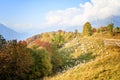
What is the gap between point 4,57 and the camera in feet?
202

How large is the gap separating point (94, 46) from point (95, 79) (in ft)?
246

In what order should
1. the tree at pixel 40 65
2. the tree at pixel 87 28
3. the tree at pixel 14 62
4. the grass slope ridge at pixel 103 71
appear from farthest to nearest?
the tree at pixel 87 28
the tree at pixel 40 65
the tree at pixel 14 62
the grass slope ridge at pixel 103 71

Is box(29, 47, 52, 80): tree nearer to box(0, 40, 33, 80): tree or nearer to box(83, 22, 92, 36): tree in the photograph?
box(0, 40, 33, 80): tree

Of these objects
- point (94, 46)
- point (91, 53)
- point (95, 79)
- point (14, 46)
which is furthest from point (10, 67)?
point (94, 46)

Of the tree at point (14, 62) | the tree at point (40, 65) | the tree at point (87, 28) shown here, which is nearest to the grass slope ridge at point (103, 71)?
the tree at point (14, 62)

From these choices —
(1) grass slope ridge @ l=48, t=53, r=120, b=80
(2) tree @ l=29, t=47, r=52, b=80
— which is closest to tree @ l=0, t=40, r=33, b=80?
(2) tree @ l=29, t=47, r=52, b=80

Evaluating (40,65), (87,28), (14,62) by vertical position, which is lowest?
Result: (40,65)

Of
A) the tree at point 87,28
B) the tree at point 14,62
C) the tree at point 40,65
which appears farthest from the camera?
the tree at point 87,28

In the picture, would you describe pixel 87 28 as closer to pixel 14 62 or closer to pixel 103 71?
pixel 14 62

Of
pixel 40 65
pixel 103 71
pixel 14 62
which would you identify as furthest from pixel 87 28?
pixel 103 71

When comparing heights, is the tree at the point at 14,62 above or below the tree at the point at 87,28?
below

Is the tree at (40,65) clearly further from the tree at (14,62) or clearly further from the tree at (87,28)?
the tree at (87,28)

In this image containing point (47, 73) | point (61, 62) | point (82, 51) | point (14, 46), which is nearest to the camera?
point (14, 46)

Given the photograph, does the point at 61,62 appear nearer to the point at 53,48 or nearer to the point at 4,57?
the point at 53,48
